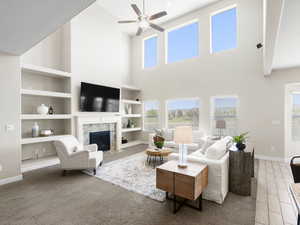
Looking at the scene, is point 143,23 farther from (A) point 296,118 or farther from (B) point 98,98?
(A) point 296,118

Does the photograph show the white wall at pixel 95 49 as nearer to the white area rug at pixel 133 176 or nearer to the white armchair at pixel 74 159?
the white armchair at pixel 74 159

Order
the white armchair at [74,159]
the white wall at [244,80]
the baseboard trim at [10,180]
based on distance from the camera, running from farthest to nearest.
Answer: the white wall at [244,80] → the white armchair at [74,159] → the baseboard trim at [10,180]

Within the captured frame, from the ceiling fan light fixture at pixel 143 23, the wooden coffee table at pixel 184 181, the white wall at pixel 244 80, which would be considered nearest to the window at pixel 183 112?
the white wall at pixel 244 80

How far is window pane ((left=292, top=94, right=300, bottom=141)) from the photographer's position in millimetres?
4309

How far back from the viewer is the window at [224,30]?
5.24 metres

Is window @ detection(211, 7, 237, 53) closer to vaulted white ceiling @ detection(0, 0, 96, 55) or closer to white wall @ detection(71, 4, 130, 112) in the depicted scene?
white wall @ detection(71, 4, 130, 112)

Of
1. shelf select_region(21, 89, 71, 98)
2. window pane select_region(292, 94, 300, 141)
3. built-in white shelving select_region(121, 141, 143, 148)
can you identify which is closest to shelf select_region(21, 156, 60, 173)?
shelf select_region(21, 89, 71, 98)

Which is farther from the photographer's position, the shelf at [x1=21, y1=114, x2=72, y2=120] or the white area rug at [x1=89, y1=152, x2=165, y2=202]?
the shelf at [x1=21, y1=114, x2=72, y2=120]

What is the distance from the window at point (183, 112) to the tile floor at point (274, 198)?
2.74 meters

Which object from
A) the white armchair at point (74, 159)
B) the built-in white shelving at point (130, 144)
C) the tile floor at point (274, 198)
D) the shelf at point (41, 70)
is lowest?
the built-in white shelving at point (130, 144)

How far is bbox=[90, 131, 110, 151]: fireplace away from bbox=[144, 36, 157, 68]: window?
12.9 ft

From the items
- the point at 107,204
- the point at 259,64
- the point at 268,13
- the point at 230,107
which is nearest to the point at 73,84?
the point at 107,204

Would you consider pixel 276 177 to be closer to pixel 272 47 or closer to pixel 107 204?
pixel 272 47

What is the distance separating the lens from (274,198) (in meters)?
2.48
